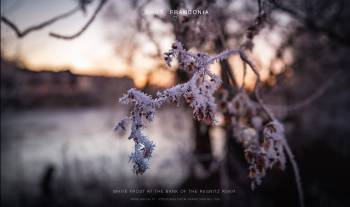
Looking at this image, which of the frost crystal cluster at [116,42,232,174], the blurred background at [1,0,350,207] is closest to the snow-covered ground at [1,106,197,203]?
the blurred background at [1,0,350,207]

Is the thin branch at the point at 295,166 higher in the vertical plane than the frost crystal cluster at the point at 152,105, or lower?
lower

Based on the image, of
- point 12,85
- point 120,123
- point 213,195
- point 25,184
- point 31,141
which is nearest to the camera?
point 120,123

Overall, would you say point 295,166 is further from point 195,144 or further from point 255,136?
point 195,144

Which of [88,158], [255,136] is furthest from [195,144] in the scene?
[255,136]

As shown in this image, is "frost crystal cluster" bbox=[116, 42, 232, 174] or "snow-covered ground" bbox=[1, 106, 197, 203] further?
"snow-covered ground" bbox=[1, 106, 197, 203]

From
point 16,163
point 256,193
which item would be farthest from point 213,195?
point 16,163


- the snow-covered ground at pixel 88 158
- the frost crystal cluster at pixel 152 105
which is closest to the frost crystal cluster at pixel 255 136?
the frost crystal cluster at pixel 152 105

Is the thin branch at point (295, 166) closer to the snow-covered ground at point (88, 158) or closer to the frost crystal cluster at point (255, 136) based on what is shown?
the frost crystal cluster at point (255, 136)

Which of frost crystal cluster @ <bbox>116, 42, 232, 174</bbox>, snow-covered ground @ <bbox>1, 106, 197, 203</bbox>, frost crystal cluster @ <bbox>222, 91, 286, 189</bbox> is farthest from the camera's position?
snow-covered ground @ <bbox>1, 106, 197, 203</bbox>

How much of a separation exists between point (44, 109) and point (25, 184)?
1921cm

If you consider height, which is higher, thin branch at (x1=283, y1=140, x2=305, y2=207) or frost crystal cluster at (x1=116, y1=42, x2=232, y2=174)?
frost crystal cluster at (x1=116, y1=42, x2=232, y2=174)

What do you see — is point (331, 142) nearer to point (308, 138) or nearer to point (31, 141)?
point (308, 138)

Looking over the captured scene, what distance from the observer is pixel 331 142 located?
1438cm

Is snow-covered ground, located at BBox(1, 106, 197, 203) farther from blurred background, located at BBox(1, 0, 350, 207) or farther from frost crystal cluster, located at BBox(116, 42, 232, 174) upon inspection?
frost crystal cluster, located at BBox(116, 42, 232, 174)
